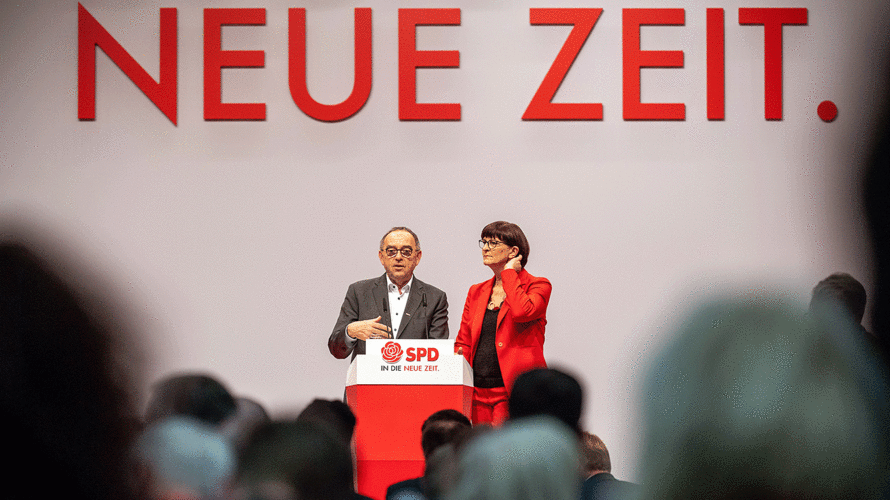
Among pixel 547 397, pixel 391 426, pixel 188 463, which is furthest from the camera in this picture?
pixel 391 426

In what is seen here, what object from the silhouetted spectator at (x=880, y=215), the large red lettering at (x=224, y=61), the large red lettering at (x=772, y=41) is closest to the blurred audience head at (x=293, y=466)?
the silhouetted spectator at (x=880, y=215)

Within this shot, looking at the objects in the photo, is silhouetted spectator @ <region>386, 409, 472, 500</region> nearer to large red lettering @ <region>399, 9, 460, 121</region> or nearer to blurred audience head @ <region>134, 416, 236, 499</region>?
blurred audience head @ <region>134, 416, 236, 499</region>

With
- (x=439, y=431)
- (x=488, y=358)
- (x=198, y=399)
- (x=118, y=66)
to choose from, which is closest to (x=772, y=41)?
(x=488, y=358)

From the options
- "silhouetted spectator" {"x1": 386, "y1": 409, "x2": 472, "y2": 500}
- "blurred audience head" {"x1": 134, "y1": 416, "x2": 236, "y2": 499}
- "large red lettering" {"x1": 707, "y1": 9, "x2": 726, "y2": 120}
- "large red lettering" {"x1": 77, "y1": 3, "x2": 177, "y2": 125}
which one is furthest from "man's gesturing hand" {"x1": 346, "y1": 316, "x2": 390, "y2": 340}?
"large red lettering" {"x1": 707, "y1": 9, "x2": 726, "y2": 120}

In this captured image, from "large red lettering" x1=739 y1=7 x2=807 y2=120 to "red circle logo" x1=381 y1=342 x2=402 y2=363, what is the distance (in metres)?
3.27

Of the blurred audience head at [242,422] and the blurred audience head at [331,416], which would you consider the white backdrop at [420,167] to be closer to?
the blurred audience head at [331,416]

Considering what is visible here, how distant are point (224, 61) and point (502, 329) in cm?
280

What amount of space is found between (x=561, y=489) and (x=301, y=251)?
466cm

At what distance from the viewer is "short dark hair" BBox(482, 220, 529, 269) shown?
3.46 metres

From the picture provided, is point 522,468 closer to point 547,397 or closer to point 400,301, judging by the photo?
point 547,397

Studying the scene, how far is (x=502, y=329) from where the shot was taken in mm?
3492

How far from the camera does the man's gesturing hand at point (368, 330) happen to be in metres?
3.04

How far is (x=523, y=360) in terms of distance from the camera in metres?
3.44

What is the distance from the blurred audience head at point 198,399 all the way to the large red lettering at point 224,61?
431cm
